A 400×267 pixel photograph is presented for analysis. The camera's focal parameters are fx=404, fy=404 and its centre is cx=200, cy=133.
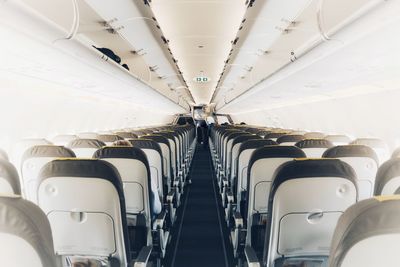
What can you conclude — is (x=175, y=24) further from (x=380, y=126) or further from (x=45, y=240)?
(x=45, y=240)

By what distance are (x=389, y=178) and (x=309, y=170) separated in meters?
0.56

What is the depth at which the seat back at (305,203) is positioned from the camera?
2.67 m

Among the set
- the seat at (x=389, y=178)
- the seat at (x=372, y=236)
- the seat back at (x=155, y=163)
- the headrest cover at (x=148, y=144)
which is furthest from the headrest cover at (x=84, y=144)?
the seat at (x=372, y=236)

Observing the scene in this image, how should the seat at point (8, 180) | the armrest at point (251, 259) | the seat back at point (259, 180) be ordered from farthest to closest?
the seat back at point (259, 180), the armrest at point (251, 259), the seat at point (8, 180)

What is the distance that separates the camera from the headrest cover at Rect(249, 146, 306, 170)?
12.9 feet

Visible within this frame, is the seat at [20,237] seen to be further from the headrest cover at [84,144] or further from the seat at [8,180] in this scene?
the headrest cover at [84,144]

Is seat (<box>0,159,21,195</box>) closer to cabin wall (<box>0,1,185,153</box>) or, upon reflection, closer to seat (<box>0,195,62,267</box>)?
cabin wall (<box>0,1,185,153</box>)

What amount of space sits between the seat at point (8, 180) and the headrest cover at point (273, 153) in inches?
82.2

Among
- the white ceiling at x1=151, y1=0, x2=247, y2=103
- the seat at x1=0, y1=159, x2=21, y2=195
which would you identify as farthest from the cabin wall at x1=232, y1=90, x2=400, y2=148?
the seat at x1=0, y1=159, x2=21, y2=195

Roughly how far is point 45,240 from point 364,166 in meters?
3.39

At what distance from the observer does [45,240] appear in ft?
4.73

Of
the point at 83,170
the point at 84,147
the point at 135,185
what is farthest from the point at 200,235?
the point at 83,170

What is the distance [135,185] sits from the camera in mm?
3971

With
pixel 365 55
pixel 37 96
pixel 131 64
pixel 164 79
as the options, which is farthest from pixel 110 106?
pixel 365 55
